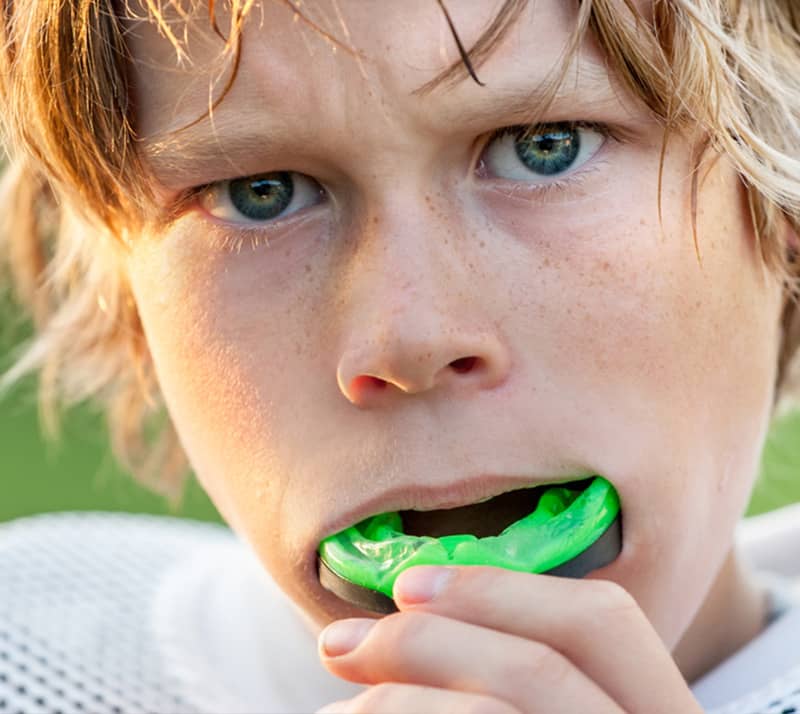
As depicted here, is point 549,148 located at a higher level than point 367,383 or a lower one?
higher

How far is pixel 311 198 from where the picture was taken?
1065 millimetres

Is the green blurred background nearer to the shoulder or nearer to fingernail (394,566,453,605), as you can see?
the shoulder

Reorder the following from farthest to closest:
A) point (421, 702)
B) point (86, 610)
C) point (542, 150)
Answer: point (86, 610) → point (542, 150) → point (421, 702)

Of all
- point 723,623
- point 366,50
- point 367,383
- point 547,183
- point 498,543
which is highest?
point 366,50

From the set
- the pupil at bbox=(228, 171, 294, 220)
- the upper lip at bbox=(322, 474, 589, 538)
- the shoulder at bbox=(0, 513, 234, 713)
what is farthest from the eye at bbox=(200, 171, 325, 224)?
the shoulder at bbox=(0, 513, 234, 713)

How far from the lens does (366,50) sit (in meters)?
0.97

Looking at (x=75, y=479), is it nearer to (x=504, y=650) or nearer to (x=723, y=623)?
(x=723, y=623)

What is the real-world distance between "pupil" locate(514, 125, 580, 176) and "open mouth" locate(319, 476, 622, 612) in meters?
0.25

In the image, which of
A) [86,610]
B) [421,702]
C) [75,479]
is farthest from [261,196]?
[75,479]

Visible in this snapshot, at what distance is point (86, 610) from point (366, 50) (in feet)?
2.56

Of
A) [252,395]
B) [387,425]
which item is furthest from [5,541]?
[387,425]

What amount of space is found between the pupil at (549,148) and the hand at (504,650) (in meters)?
0.35

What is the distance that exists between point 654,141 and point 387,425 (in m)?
0.32

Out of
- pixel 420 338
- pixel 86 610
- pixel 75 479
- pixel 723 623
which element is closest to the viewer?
pixel 420 338
